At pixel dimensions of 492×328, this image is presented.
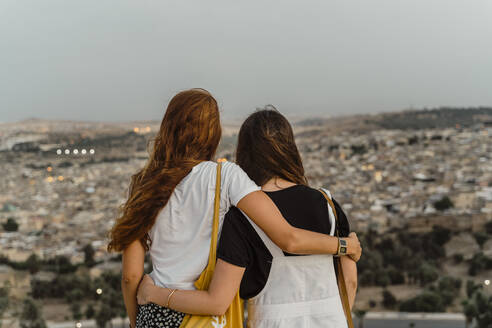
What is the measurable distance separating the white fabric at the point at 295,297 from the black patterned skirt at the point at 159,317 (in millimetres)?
177

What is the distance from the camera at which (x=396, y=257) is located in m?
13.4

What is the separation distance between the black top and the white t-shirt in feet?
0.12

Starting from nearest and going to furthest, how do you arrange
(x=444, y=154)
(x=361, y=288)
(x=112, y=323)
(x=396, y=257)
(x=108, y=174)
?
(x=112, y=323) → (x=361, y=288) → (x=396, y=257) → (x=108, y=174) → (x=444, y=154)

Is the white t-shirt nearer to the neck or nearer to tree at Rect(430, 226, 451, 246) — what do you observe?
the neck

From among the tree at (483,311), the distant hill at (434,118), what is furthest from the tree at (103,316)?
the distant hill at (434,118)

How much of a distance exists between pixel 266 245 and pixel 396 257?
13.4 meters

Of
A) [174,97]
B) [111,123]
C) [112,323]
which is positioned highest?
[174,97]

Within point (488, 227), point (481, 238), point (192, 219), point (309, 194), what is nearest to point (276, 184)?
point (309, 194)

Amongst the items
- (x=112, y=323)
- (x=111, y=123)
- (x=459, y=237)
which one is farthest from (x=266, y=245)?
(x=111, y=123)

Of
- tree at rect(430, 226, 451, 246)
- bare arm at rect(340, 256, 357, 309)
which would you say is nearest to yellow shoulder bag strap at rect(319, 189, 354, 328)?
bare arm at rect(340, 256, 357, 309)

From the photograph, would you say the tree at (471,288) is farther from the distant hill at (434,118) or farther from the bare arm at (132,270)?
the bare arm at (132,270)

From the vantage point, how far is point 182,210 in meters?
0.96

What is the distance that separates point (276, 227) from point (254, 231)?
2.6 inches

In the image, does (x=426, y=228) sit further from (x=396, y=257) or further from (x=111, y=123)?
(x=111, y=123)
